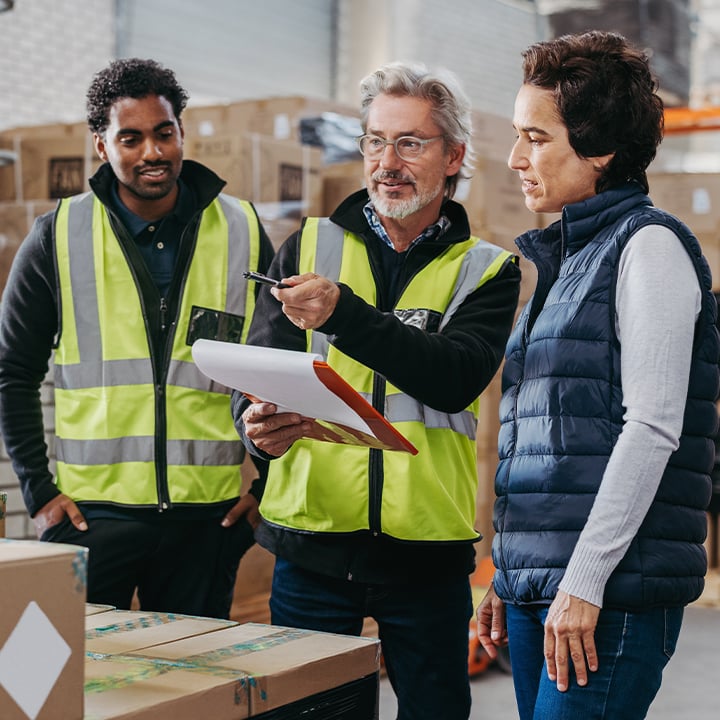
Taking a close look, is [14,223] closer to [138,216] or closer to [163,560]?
[138,216]

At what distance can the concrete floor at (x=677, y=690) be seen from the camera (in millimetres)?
3961

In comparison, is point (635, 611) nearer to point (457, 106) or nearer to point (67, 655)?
point (67, 655)

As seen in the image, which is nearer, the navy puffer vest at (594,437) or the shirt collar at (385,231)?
the navy puffer vest at (594,437)

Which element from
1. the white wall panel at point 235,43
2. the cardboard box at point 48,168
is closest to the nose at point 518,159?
the cardboard box at point 48,168

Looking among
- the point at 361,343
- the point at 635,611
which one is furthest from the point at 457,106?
the point at 635,611

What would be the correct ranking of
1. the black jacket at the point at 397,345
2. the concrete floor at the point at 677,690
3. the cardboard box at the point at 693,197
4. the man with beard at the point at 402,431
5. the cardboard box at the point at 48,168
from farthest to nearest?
the cardboard box at the point at 693,197, the cardboard box at the point at 48,168, the concrete floor at the point at 677,690, the man with beard at the point at 402,431, the black jacket at the point at 397,345

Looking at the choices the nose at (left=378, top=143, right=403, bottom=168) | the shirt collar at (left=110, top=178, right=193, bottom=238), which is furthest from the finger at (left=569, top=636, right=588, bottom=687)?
the shirt collar at (left=110, top=178, right=193, bottom=238)

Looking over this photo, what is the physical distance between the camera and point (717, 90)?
309 inches

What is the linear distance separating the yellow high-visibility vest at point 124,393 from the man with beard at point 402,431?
0.95 feet

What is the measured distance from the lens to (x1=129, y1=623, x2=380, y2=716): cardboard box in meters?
1.45

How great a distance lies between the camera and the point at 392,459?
2.04 meters

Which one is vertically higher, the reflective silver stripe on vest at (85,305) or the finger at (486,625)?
the reflective silver stripe on vest at (85,305)

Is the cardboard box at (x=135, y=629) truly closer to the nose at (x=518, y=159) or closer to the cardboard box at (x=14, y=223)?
the nose at (x=518, y=159)

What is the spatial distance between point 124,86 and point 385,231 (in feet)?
2.45
